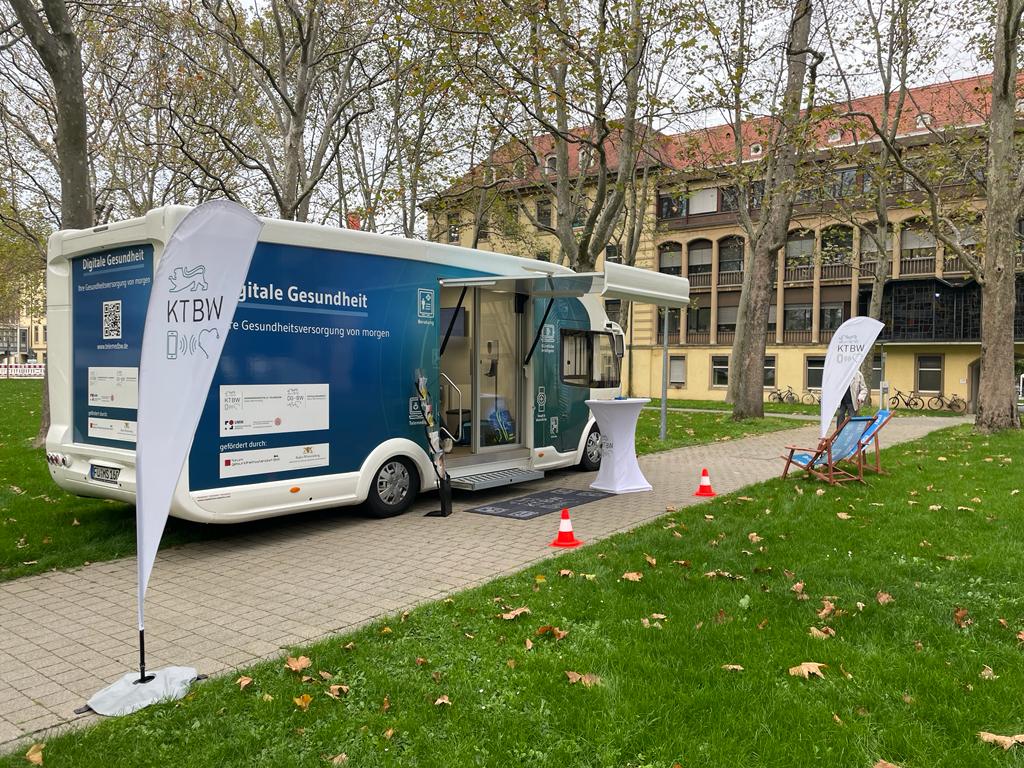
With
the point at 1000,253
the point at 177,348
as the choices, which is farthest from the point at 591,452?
the point at 1000,253

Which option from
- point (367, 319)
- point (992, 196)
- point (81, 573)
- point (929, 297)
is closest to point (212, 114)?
point (367, 319)

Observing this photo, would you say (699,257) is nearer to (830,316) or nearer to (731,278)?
(731,278)

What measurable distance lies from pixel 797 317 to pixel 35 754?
40210 millimetres

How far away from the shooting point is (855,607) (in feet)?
15.8

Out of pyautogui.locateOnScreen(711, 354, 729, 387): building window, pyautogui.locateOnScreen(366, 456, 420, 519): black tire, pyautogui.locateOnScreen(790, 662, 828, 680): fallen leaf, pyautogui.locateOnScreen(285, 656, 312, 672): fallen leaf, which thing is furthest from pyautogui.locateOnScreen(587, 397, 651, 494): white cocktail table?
pyautogui.locateOnScreen(711, 354, 729, 387): building window

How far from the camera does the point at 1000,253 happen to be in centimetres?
1439

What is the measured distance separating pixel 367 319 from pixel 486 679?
4547mm

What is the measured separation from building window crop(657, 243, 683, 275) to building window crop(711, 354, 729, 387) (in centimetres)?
532

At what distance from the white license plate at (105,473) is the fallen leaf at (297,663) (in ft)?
12.0

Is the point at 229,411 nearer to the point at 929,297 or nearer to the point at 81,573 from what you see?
the point at 81,573

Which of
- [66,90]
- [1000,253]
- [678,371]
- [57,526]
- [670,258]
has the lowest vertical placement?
[57,526]

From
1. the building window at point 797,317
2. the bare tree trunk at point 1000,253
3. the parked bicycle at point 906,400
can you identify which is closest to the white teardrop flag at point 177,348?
the bare tree trunk at point 1000,253

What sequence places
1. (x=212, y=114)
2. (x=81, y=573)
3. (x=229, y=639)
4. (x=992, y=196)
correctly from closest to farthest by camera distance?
(x=229, y=639)
(x=81, y=573)
(x=992, y=196)
(x=212, y=114)

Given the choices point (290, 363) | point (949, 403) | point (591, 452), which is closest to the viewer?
point (290, 363)
